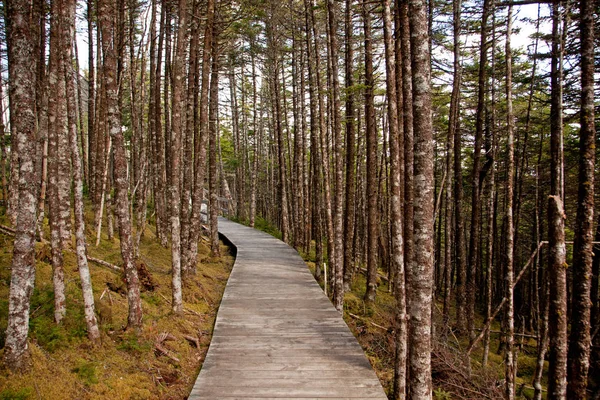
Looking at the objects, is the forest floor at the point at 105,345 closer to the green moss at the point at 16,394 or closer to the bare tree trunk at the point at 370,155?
the green moss at the point at 16,394

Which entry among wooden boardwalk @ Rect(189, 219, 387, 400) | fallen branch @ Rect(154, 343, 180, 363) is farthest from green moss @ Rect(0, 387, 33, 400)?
fallen branch @ Rect(154, 343, 180, 363)

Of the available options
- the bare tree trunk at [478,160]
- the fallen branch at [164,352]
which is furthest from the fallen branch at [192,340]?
the bare tree trunk at [478,160]

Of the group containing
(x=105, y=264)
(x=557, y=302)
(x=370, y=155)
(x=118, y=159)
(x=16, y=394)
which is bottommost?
(x=16, y=394)

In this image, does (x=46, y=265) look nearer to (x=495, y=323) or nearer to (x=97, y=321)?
(x=97, y=321)

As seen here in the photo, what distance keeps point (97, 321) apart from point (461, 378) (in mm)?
6749

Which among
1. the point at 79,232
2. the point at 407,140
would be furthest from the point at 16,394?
the point at 407,140

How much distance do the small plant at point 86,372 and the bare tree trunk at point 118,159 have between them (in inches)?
49.5

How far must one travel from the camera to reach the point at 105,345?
5.30 m

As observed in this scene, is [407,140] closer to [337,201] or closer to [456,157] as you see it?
[337,201]

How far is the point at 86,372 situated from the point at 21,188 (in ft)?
7.84

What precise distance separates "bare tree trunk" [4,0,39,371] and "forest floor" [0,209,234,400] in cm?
32

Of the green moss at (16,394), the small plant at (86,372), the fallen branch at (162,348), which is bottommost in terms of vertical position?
the fallen branch at (162,348)

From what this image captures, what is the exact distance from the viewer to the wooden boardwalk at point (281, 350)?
4.98 metres

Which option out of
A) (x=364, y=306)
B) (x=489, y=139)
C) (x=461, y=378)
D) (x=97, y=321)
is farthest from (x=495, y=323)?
(x=97, y=321)
